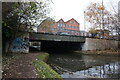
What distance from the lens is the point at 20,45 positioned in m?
20.3

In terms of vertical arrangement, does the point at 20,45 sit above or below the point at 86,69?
above

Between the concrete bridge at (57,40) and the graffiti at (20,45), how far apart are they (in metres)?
2.99

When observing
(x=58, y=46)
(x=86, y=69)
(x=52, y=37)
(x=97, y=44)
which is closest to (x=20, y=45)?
(x=52, y=37)

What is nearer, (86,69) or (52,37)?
(86,69)

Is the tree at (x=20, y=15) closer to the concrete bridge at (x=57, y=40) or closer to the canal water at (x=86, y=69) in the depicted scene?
the canal water at (x=86, y=69)

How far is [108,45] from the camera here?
104ft

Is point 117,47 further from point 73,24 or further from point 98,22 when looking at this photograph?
point 73,24

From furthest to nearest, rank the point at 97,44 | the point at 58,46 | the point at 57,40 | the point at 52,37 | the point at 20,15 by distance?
1. the point at 58,46
2. the point at 97,44
3. the point at 57,40
4. the point at 52,37
5. the point at 20,15

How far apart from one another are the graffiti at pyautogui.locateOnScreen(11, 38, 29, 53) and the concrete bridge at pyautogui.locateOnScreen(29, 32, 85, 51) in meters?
2.99

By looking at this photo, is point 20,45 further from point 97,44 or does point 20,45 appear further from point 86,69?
point 97,44

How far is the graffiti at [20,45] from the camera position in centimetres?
1983

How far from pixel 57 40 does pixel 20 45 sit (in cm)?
963

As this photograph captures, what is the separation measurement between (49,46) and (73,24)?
4342 centimetres

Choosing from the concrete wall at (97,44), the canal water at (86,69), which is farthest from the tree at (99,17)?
the canal water at (86,69)
